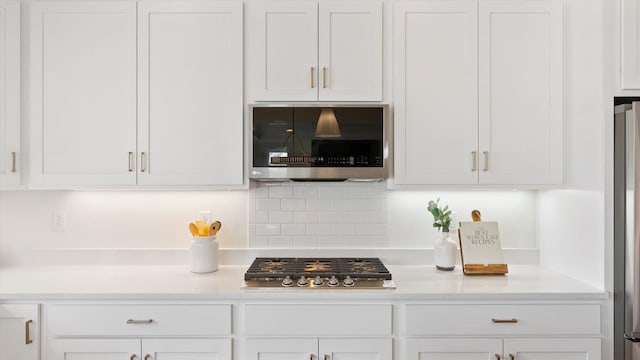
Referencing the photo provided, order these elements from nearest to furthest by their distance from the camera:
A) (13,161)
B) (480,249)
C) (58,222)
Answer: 1. (13,161)
2. (480,249)
3. (58,222)

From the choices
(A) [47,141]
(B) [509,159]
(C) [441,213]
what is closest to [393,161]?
(C) [441,213]

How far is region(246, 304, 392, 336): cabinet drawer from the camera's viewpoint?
6.01 feet

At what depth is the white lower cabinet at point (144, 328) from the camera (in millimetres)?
1834

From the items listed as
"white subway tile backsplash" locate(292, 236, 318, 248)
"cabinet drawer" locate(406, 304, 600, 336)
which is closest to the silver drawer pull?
"cabinet drawer" locate(406, 304, 600, 336)

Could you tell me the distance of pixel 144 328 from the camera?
1.83 metres

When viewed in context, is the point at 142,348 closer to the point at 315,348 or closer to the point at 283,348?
the point at 283,348

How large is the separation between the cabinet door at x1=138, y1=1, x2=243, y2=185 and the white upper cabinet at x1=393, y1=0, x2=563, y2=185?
86 centimetres

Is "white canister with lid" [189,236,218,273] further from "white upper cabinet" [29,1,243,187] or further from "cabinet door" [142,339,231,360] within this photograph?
"cabinet door" [142,339,231,360]

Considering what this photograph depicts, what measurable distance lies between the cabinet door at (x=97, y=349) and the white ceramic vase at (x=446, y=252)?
157 cm

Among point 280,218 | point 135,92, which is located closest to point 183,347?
point 280,218

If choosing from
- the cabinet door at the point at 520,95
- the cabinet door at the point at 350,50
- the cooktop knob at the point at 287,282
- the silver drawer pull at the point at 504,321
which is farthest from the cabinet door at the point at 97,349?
the cabinet door at the point at 520,95

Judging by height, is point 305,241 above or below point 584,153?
Result: below

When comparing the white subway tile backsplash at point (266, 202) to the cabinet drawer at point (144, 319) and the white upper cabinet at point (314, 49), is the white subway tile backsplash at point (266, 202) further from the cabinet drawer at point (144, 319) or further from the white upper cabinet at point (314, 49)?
the cabinet drawer at point (144, 319)

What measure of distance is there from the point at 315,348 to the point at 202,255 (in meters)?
0.81
